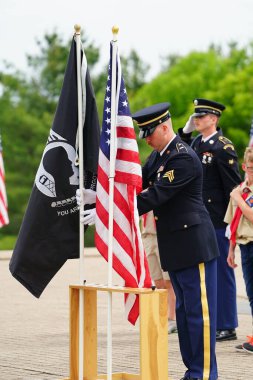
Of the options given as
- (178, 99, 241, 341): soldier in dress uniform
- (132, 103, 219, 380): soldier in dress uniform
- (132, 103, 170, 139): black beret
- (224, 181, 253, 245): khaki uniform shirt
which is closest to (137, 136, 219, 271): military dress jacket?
(132, 103, 219, 380): soldier in dress uniform

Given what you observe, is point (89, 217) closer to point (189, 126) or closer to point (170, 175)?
point (170, 175)

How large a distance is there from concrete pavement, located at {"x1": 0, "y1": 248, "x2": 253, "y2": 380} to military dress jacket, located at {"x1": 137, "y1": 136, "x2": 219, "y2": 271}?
1.08 meters

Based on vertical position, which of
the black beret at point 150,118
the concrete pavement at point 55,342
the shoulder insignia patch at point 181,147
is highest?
the black beret at point 150,118

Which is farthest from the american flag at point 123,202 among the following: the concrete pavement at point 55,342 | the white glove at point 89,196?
the concrete pavement at point 55,342

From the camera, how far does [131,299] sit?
22.1 ft

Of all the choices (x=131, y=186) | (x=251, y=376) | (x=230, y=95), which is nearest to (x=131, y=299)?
(x=131, y=186)

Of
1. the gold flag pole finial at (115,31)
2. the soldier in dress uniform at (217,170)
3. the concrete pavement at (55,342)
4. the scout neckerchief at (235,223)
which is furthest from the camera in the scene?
the soldier in dress uniform at (217,170)

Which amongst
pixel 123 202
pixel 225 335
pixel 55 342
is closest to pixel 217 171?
pixel 225 335

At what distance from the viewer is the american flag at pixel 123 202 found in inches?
263

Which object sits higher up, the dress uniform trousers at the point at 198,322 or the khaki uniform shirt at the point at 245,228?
the khaki uniform shirt at the point at 245,228

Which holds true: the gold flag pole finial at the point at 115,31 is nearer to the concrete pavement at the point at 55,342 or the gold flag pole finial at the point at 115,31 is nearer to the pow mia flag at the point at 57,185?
the pow mia flag at the point at 57,185

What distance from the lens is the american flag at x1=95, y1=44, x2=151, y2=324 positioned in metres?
6.69

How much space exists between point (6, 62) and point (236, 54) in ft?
68.7

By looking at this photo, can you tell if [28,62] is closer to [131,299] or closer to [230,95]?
[230,95]
